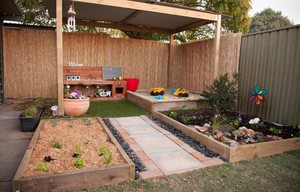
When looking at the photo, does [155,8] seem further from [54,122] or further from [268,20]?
[268,20]

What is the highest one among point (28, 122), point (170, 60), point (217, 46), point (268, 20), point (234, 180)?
point (268, 20)

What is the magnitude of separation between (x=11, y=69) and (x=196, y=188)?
762 cm

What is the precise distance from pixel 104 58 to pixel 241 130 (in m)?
6.23

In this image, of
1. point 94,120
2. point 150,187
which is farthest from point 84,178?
point 94,120

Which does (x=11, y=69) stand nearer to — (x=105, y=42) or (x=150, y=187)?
(x=105, y=42)

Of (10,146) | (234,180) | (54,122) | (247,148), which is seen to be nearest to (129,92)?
(54,122)

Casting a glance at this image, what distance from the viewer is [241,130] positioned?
14.5ft

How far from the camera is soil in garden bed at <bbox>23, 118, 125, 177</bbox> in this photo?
109 inches

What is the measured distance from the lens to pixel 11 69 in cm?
764

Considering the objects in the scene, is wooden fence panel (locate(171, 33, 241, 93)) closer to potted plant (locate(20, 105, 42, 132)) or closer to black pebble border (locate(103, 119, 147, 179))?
black pebble border (locate(103, 119, 147, 179))

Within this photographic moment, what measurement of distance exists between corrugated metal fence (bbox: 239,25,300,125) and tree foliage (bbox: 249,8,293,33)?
77.4 ft

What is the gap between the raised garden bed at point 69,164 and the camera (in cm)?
238

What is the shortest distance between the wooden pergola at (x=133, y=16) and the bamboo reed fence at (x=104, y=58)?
0.54 meters

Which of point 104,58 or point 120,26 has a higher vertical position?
point 120,26
